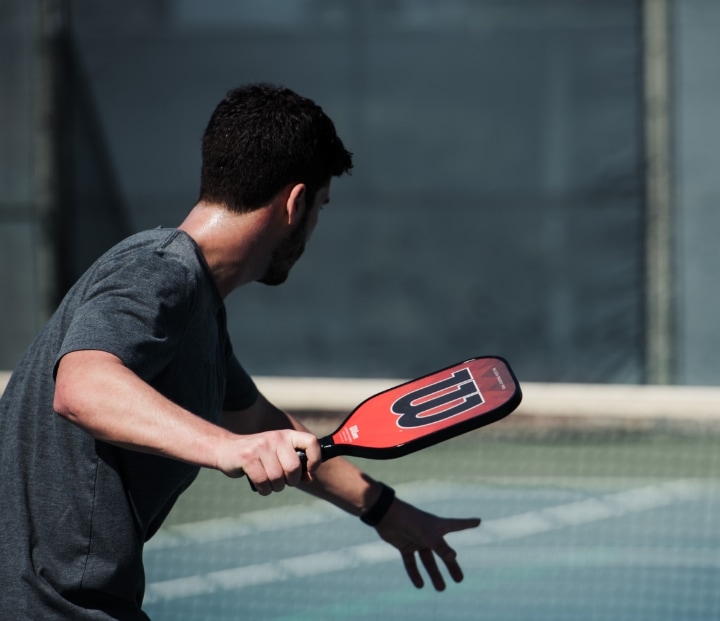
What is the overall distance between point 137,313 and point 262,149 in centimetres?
36

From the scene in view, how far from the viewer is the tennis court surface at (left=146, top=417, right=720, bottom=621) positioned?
14.1ft

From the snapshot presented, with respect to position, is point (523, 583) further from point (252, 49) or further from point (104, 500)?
point (252, 49)

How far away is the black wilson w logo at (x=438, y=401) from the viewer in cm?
169

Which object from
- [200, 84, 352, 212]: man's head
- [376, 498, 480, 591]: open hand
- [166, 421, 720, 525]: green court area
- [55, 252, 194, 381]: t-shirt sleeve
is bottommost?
[166, 421, 720, 525]: green court area

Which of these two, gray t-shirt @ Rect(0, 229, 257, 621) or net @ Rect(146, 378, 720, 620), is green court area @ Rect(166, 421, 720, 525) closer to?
net @ Rect(146, 378, 720, 620)

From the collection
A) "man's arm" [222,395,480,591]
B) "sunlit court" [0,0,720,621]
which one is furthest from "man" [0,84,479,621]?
"sunlit court" [0,0,720,621]

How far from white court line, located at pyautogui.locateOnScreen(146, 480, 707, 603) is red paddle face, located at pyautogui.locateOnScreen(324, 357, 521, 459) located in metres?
2.77

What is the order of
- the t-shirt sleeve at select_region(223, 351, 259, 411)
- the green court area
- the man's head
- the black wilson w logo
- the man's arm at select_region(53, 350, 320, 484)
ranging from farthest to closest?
the green court area, the t-shirt sleeve at select_region(223, 351, 259, 411), the man's head, the black wilson w logo, the man's arm at select_region(53, 350, 320, 484)

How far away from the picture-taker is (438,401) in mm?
1742

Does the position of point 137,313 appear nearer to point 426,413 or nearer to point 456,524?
point 426,413

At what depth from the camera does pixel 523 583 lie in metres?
4.55

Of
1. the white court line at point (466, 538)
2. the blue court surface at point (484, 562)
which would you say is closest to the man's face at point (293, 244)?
the blue court surface at point (484, 562)

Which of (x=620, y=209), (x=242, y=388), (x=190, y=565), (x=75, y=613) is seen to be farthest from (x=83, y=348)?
(x=620, y=209)

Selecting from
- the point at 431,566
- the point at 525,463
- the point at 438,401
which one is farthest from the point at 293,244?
the point at 525,463
